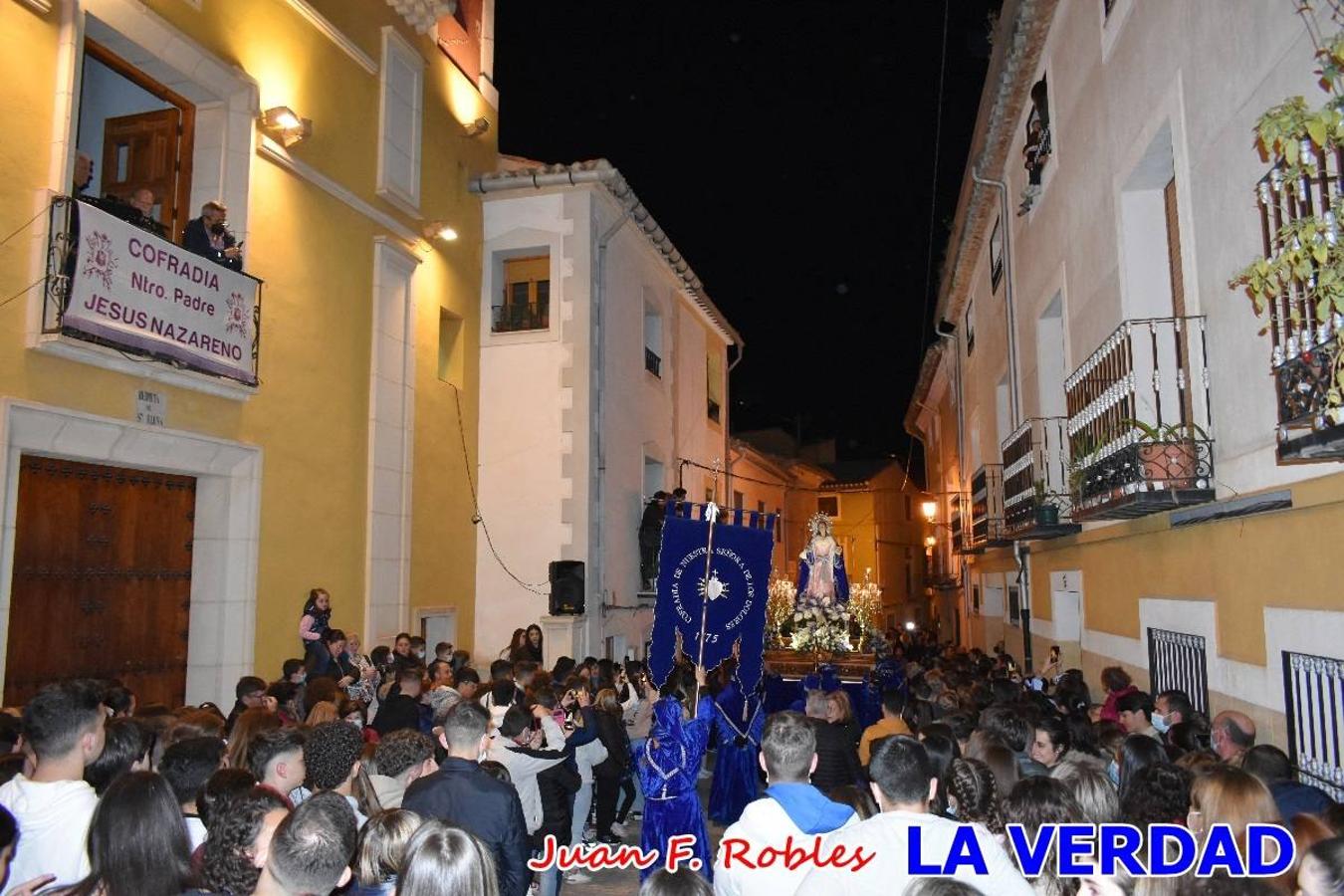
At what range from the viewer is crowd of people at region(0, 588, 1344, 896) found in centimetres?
313

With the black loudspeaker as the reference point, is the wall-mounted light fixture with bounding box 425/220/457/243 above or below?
above

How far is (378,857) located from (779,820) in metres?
1.51

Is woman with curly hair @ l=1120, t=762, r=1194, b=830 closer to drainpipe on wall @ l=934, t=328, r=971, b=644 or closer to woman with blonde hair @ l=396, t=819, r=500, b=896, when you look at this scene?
woman with blonde hair @ l=396, t=819, r=500, b=896

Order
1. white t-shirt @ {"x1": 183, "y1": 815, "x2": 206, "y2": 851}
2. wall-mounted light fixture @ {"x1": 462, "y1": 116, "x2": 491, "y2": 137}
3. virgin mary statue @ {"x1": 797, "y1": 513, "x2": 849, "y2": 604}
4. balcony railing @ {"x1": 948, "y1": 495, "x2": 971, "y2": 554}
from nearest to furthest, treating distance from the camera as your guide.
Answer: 1. white t-shirt @ {"x1": 183, "y1": 815, "x2": 206, "y2": 851}
2. wall-mounted light fixture @ {"x1": 462, "y1": 116, "x2": 491, "y2": 137}
3. virgin mary statue @ {"x1": 797, "y1": 513, "x2": 849, "y2": 604}
4. balcony railing @ {"x1": 948, "y1": 495, "x2": 971, "y2": 554}

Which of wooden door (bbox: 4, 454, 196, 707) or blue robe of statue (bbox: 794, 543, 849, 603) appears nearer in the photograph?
wooden door (bbox: 4, 454, 196, 707)

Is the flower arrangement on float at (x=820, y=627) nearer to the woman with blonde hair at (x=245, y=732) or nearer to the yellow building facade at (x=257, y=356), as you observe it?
the yellow building facade at (x=257, y=356)

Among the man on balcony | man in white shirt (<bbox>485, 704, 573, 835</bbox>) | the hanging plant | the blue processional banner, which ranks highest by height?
the man on balcony

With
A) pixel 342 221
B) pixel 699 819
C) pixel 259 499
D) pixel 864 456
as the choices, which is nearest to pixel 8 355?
pixel 259 499

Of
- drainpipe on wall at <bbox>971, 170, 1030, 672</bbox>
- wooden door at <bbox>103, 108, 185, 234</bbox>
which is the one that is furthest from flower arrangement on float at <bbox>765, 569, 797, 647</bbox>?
wooden door at <bbox>103, 108, 185, 234</bbox>

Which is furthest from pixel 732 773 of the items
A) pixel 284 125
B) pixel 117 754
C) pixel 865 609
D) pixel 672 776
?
pixel 284 125

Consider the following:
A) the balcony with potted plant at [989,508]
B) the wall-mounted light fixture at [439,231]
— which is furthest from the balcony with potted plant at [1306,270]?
the wall-mounted light fixture at [439,231]

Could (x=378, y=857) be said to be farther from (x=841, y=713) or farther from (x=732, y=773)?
(x=732, y=773)

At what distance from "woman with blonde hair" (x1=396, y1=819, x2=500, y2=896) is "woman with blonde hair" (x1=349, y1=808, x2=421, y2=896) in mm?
645

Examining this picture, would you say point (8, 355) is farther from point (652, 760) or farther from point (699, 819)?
point (699, 819)
